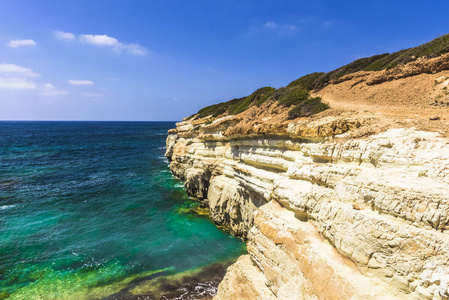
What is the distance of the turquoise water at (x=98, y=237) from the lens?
1278cm

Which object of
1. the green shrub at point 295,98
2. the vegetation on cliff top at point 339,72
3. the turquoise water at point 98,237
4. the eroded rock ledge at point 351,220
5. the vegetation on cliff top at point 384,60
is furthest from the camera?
the green shrub at point 295,98

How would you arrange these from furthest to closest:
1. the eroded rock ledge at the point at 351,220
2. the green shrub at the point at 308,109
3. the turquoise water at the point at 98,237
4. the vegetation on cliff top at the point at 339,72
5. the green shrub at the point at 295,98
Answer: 1. the green shrub at the point at 295,98
2. the vegetation on cliff top at the point at 339,72
3. the green shrub at the point at 308,109
4. the turquoise water at the point at 98,237
5. the eroded rock ledge at the point at 351,220

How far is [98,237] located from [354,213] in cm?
1805

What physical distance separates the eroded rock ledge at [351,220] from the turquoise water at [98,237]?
20.9 feet

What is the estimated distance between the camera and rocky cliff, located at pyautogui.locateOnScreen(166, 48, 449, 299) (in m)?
5.40

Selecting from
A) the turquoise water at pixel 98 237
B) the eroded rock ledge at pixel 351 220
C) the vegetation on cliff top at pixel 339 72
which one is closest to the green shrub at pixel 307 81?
the vegetation on cliff top at pixel 339 72

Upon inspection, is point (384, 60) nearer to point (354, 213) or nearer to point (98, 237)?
point (354, 213)

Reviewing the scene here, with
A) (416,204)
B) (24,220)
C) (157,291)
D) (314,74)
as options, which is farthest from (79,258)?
(314,74)

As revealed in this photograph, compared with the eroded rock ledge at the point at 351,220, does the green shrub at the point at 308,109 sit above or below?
above

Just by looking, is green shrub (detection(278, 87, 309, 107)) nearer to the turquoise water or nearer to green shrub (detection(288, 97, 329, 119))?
green shrub (detection(288, 97, 329, 119))

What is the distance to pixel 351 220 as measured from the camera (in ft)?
21.9

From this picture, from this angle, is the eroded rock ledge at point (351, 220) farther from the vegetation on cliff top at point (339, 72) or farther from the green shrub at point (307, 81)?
the green shrub at point (307, 81)

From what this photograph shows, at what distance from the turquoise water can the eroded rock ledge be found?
20.9ft

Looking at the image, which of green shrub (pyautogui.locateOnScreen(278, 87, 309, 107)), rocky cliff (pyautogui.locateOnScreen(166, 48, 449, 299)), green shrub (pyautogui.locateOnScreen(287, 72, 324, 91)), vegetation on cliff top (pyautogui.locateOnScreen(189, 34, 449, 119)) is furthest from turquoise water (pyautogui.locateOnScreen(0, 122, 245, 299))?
green shrub (pyautogui.locateOnScreen(287, 72, 324, 91))
